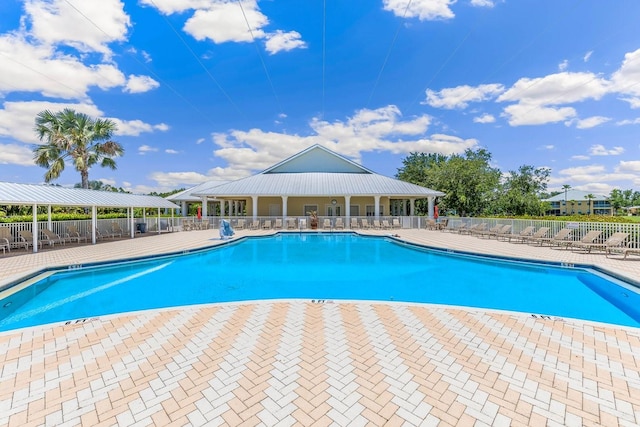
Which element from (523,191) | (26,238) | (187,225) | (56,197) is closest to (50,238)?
(26,238)

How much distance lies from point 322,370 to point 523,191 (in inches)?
1939

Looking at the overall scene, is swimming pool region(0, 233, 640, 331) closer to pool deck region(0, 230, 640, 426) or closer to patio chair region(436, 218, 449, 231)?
pool deck region(0, 230, 640, 426)

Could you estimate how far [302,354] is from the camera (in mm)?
3783

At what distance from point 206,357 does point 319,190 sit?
67.9 ft

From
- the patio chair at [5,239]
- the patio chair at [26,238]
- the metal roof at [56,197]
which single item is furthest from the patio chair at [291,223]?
the patio chair at [5,239]

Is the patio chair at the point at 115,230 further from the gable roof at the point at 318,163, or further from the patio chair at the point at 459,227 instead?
the patio chair at the point at 459,227

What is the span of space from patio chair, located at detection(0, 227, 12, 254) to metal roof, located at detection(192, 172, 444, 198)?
1203 centimetres

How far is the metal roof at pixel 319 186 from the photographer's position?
23516 mm

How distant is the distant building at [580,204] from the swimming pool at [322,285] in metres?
77.1

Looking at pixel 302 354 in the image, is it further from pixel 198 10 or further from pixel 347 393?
pixel 198 10

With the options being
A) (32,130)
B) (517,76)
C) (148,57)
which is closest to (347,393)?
(148,57)

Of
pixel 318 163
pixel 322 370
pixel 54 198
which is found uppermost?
pixel 318 163

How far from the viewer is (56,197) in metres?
13.7

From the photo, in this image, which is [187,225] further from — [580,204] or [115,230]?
[580,204]
